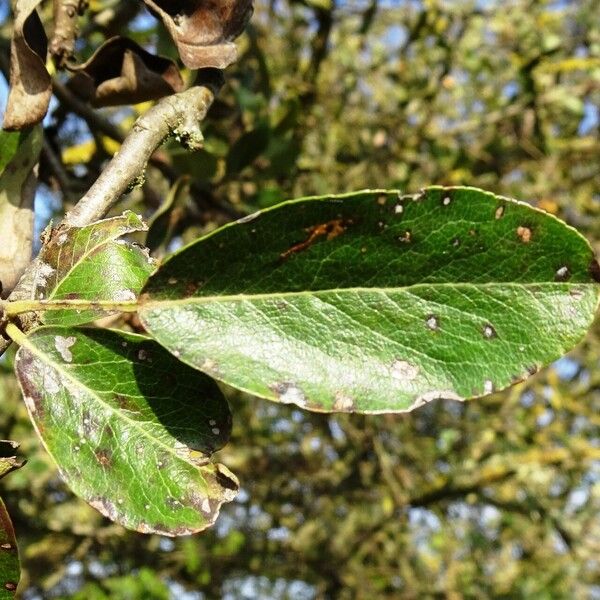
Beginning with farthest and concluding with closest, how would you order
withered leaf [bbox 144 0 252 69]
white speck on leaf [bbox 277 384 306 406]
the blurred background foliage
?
the blurred background foliage
withered leaf [bbox 144 0 252 69]
white speck on leaf [bbox 277 384 306 406]

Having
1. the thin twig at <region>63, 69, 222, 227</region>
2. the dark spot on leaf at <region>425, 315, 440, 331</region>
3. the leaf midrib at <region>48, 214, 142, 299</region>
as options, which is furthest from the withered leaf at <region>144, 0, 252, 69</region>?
the dark spot on leaf at <region>425, 315, 440, 331</region>

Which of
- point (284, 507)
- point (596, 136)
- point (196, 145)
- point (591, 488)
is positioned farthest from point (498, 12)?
point (196, 145)

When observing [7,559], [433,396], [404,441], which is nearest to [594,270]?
[433,396]

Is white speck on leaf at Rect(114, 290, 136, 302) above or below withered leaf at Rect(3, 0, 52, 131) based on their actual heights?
below

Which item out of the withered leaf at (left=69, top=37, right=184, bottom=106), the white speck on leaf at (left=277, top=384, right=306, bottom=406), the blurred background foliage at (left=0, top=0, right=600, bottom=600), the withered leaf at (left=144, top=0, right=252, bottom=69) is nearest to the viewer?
the white speck on leaf at (left=277, top=384, right=306, bottom=406)

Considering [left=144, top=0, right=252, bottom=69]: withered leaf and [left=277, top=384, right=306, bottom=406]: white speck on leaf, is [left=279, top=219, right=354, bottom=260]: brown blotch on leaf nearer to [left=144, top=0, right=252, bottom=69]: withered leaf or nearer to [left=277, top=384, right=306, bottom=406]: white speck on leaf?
[left=277, top=384, right=306, bottom=406]: white speck on leaf

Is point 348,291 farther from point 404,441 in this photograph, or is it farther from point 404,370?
point 404,441

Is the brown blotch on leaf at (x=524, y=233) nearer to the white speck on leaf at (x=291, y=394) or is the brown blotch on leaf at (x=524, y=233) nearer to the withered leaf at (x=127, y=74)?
the white speck on leaf at (x=291, y=394)
